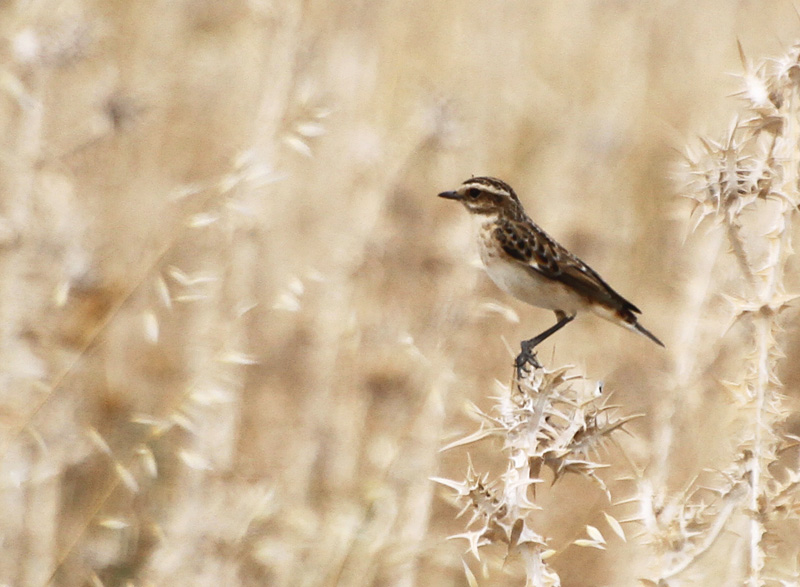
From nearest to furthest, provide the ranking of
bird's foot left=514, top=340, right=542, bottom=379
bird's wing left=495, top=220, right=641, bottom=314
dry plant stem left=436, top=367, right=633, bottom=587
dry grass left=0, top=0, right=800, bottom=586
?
dry plant stem left=436, top=367, right=633, bottom=587 < dry grass left=0, top=0, right=800, bottom=586 < bird's foot left=514, top=340, right=542, bottom=379 < bird's wing left=495, top=220, right=641, bottom=314

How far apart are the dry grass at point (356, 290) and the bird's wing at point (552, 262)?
282 mm

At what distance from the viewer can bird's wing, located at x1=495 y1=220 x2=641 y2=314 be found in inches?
193

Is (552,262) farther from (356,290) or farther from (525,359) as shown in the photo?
(356,290)

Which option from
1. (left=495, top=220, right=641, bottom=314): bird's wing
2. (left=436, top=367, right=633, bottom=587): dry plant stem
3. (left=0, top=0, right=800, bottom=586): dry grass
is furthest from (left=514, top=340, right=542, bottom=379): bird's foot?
(left=436, top=367, right=633, bottom=587): dry plant stem

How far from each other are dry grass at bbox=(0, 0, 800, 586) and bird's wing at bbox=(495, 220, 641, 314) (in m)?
0.28

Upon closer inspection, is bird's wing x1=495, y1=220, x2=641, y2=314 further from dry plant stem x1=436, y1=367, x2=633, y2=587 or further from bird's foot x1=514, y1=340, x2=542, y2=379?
dry plant stem x1=436, y1=367, x2=633, y2=587

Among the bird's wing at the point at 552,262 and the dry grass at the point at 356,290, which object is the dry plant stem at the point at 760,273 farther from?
the bird's wing at the point at 552,262

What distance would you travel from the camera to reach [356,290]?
491 centimetres

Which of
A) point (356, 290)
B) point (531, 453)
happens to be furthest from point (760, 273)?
point (356, 290)

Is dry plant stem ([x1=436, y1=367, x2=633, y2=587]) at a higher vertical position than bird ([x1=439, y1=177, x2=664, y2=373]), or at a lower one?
higher

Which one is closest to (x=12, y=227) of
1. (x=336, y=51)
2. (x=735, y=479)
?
(x=735, y=479)

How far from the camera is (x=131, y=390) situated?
5.45 m

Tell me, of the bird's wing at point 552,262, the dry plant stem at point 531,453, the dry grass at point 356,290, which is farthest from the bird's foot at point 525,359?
the dry plant stem at point 531,453

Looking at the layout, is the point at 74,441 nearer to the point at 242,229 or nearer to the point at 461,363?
the point at 242,229
